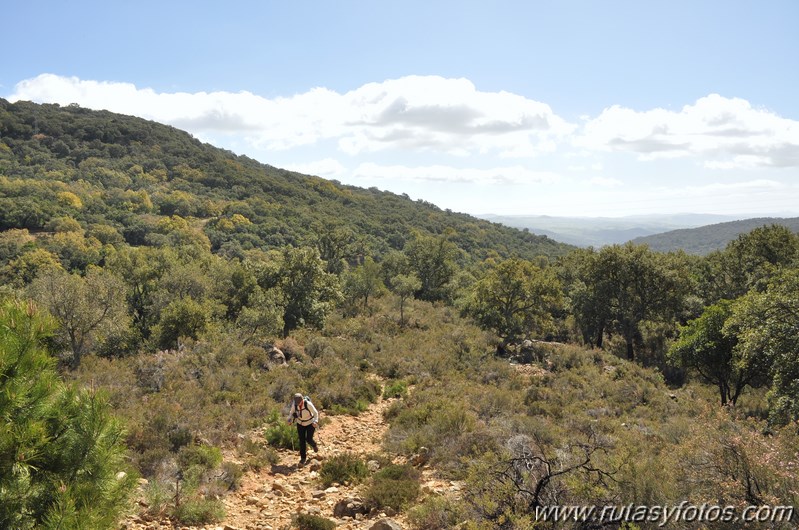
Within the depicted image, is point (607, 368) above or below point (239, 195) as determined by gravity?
below

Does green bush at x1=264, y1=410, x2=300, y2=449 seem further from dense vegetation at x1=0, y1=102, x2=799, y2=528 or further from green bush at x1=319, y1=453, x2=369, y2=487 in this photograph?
green bush at x1=319, y1=453, x2=369, y2=487

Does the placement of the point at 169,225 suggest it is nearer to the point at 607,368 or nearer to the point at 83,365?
the point at 83,365

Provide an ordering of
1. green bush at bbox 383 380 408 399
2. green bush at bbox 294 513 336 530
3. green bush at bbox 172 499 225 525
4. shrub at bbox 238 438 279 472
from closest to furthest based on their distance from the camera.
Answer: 1. green bush at bbox 172 499 225 525
2. green bush at bbox 294 513 336 530
3. shrub at bbox 238 438 279 472
4. green bush at bbox 383 380 408 399

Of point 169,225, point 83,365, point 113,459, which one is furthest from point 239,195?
point 113,459

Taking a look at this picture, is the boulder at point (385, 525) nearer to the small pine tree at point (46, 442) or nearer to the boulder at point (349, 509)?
the boulder at point (349, 509)

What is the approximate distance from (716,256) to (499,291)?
63.2ft

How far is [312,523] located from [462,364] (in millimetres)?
14317

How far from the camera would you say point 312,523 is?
6.95 m

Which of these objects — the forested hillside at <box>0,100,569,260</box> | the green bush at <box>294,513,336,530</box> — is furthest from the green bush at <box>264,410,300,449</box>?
the forested hillside at <box>0,100,569,260</box>

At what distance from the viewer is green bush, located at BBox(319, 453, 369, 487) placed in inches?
342

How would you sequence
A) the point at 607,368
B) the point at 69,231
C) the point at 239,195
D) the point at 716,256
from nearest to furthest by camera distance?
the point at 607,368 → the point at 716,256 → the point at 69,231 → the point at 239,195

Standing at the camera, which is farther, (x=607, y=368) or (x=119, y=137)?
→ (x=119, y=137)

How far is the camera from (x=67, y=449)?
4.08 m

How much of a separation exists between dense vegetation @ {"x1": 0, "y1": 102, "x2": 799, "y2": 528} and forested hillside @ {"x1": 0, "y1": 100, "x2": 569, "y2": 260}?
10810mm
